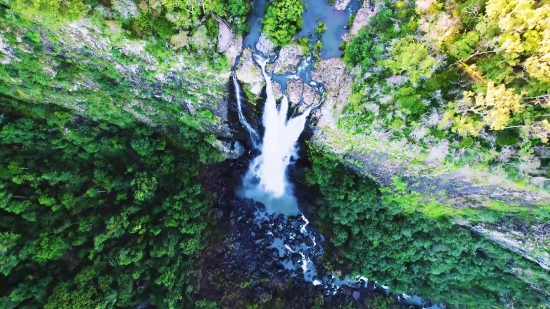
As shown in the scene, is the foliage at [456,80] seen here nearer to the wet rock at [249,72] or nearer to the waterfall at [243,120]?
the wet rock at [249,72]

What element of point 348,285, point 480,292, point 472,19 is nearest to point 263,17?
point 472,19

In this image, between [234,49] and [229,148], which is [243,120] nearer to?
[229,148]

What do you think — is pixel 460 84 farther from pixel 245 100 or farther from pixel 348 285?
pixel 348 285

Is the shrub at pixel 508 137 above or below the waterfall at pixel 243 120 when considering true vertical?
above

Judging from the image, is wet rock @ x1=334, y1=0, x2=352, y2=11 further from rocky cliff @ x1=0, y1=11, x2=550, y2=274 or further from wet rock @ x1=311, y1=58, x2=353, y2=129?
wet rock @ x1=311, y1=58, x2=353, y2=129

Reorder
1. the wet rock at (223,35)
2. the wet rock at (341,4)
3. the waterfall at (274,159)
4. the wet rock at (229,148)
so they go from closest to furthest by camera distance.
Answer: the wet rock at (223,35) < the wet rock at (341,4) < the waterfall at (274,159) < the wet rock at (229,148)

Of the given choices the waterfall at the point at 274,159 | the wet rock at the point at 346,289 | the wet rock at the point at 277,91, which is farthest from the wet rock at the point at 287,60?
the wet rock at the point at 346,289

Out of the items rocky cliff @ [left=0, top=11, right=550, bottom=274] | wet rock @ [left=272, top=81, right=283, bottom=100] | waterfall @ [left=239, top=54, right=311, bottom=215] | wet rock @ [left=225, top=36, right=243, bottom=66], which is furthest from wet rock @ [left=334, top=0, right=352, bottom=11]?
wet rock @ [left=225, top=36, right=243, bottom=66]
